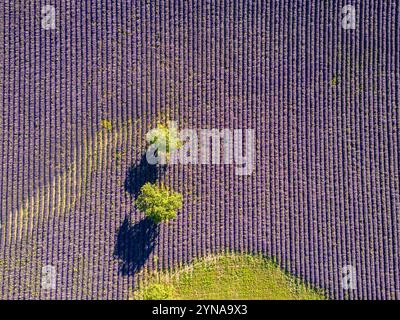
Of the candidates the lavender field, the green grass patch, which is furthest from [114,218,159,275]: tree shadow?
the green grass patch

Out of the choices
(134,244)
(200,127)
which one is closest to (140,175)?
(134,244)

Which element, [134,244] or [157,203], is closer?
[157,203]

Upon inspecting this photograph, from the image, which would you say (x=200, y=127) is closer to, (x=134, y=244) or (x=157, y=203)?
(x=157, y=203)

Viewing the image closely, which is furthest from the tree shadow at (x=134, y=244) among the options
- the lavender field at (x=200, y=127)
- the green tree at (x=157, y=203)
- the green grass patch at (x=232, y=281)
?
the green grass patch at (x=232, y=281)

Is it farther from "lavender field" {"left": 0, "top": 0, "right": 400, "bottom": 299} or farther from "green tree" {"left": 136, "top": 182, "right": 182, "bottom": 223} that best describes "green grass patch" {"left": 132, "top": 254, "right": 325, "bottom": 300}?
"green tree" {"left": 136, "top": 182, "right": 182, "bottom": 223}

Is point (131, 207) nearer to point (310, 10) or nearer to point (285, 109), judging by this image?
point (285, 109)

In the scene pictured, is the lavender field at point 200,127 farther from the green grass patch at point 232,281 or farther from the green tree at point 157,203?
the green tree at point 157,203
